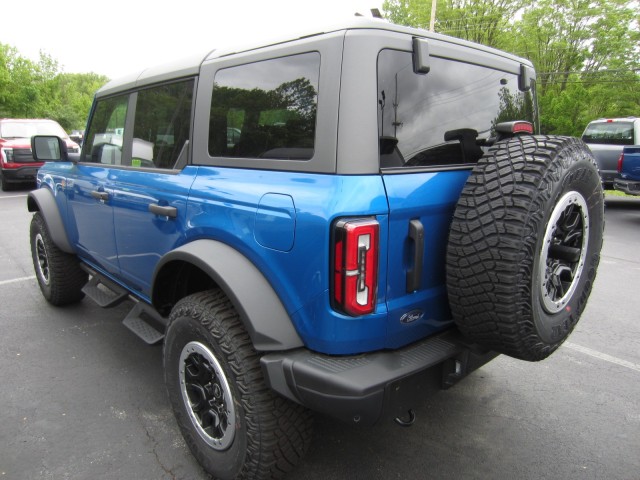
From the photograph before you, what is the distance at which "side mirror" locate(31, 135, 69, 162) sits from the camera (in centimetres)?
378

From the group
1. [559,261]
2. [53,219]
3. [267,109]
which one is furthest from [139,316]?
[559,261]

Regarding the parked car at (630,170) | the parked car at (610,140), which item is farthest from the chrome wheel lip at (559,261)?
the parked car at (610,140)

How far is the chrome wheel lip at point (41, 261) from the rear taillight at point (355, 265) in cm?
363

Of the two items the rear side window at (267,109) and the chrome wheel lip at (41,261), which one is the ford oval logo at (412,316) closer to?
the rear side window at (267,109)

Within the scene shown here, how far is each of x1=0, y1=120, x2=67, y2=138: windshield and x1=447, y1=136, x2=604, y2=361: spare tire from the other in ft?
46.0

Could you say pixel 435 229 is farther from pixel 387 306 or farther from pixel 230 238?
pixel 230 238

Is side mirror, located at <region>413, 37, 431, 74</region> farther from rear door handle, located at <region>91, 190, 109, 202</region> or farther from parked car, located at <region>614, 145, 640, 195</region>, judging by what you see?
parked car, located at <region>614, 145, 640, 195</region>

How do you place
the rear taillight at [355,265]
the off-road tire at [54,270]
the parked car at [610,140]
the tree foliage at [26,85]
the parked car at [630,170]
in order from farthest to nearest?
the tree foliage at [26,85] → the parked car at [610,140] → the parked car at [630,170] → the off-road tire at [54,270] → the rear taillight at [355,265]

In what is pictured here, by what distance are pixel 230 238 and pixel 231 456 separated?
38.8 inches

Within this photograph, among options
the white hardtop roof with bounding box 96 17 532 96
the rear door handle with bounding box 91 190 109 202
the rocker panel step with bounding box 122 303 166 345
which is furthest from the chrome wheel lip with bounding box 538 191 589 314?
the rear door handle with bounding box 91 190 109 202

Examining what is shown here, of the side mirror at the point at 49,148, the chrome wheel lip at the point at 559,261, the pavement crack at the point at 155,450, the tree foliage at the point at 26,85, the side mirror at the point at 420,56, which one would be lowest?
the pavement crack at the point at 155,450

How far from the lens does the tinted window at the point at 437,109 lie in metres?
1.81

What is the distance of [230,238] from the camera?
6.62 feet

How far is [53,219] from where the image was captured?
3846mm
